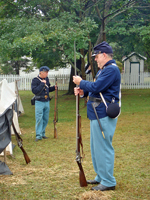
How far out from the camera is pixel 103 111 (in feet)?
14.0

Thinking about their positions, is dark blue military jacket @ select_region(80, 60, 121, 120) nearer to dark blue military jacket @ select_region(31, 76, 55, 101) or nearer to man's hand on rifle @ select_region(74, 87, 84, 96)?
man's hand on rifle @ select_region(74, 87, 84, 96)

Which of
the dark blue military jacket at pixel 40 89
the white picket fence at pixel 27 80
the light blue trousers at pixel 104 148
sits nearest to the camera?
the light blue trousers at pixel 104 148

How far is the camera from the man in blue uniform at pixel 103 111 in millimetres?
4219

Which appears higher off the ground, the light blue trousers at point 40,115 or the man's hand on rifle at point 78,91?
the man's hand on rifle at point 78,91

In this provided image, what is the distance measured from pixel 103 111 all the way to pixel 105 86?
371mm

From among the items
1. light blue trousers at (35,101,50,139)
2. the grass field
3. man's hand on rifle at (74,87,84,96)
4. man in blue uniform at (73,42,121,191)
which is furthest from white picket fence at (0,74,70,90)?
man in blue uniform at (73,42,121,191)

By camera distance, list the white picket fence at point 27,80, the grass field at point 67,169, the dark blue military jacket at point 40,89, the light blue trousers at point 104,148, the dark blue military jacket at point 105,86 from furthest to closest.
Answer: the white picket fence at point 27,80 < the dark blue military jacket at point 40,89 < the grass field at point 67,169 < the light blue trousers at point 104,148 < the dark blue military jacket at point 105,86

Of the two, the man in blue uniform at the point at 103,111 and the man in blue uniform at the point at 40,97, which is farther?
the man in blue uniform at the point at 40,97

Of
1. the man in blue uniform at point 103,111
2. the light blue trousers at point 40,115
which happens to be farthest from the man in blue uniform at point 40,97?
the man in blue uniform at point 103,111

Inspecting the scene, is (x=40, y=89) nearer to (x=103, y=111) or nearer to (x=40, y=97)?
(x=40, y=97)

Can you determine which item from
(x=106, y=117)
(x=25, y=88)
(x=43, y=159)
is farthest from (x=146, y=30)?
(x=25, y=88)

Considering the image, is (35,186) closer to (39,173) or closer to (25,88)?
(39,173)

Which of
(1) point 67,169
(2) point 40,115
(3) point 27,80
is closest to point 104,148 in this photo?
(1) point 67,169

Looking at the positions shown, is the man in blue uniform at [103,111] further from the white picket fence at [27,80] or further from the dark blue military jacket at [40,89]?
the white picket fence at [27,80]
